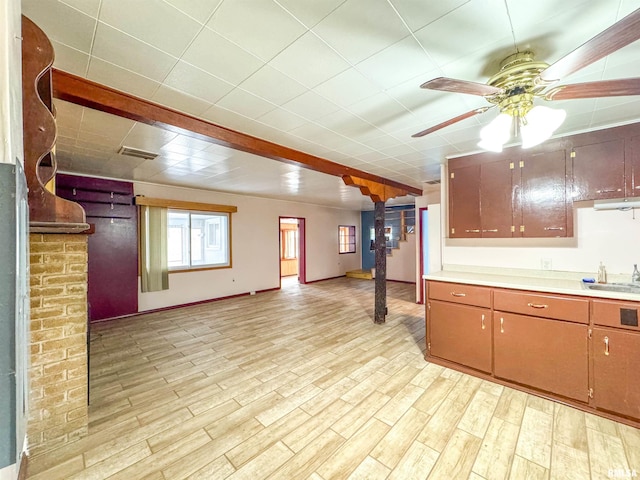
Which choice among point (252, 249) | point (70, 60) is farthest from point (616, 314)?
point (252, 249)

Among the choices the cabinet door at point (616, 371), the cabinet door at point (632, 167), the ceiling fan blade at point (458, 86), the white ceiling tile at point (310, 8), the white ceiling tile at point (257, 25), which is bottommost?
the cabinet door at point (616, 371)

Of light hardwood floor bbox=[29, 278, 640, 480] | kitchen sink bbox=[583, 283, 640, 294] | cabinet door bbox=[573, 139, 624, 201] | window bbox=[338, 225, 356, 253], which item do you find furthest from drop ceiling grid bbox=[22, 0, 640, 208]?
window bbox=[338, 225, 356, 253]

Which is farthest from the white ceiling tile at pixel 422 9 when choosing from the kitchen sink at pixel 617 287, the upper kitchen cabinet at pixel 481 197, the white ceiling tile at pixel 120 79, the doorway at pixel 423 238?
the doorway at pixel 423 238

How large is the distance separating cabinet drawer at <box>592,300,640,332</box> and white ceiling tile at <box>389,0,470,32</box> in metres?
2.36

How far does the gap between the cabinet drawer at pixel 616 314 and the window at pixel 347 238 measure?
744cm

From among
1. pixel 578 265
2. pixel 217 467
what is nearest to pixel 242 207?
pixel 217 467

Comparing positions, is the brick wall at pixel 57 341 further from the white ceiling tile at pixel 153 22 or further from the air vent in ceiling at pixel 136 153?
the air vent in ceiling at pixel 136 153

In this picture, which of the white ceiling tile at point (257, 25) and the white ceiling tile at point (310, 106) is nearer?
the white ceiling tile at point (257, 25)

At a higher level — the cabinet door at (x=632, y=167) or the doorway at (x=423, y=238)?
the cabinet door at (x=632, y=167)

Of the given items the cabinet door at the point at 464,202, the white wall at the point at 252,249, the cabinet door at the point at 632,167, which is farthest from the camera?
the white wall at the point at 252,249

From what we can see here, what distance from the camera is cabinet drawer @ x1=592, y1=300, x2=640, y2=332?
1947 millimetres

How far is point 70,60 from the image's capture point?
1597 mm

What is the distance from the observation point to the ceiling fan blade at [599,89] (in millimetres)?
1308

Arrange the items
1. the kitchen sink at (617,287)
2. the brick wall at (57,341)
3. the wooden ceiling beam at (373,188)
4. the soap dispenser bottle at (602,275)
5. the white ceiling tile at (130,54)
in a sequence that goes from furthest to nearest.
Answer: the wooden ceiling beam at (373,188), the soap dispenser bottle at (602,275), the kitchen sink at (617,287), the brick wall at (57,341), the white ceiling tile at (130,54)
